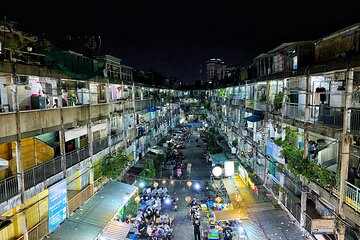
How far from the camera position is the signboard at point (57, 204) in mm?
14672

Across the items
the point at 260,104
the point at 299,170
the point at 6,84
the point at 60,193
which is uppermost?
the point at 6,84

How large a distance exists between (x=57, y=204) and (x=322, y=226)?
44.6 feet

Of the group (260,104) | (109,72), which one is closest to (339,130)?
(260,104)

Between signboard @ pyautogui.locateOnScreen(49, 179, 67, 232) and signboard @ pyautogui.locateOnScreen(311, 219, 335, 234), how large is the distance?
1310cm

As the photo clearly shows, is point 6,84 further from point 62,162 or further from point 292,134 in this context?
point 292,134

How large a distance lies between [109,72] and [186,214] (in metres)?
16.5

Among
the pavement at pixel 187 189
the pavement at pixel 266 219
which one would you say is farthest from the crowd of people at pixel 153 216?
the pavement at pixel 266 219

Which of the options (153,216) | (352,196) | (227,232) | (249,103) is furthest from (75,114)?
(249,103)

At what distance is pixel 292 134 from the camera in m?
18.2

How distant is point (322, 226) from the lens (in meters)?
13.1

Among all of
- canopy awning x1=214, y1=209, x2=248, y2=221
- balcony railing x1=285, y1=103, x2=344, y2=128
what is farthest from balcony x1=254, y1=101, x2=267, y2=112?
canopy awning x1=214, y1=209, x2=248, y2=221

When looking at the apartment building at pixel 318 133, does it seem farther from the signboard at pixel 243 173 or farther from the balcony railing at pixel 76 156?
the balcony railing at pixel 76 156

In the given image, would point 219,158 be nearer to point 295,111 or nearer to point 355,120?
point 295,111

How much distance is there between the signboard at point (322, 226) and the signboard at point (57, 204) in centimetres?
1310
